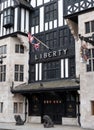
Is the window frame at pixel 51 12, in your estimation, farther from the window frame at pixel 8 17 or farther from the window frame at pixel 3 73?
the window frame at pixel 3 73

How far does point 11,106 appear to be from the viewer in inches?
1228

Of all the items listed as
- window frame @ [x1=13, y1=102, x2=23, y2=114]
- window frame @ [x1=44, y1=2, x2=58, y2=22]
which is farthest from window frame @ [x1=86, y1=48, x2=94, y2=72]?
window frame @ [x1=13, y1=102, x2=23, y2=114]

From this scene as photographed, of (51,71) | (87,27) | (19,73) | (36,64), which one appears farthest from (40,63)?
(87,27)

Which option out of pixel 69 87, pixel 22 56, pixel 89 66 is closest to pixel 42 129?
pixel 69 87

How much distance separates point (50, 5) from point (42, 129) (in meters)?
14.1

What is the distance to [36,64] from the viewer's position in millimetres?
31891

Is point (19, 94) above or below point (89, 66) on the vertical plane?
below

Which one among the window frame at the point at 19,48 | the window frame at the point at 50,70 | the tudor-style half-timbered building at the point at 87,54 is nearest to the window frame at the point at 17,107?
the window frame at the point at 50,70

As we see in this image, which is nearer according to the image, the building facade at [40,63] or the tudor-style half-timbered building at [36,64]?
the building facade at [40,63]

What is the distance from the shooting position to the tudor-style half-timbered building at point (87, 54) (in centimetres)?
2373

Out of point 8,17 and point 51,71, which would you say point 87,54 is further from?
point 8,17

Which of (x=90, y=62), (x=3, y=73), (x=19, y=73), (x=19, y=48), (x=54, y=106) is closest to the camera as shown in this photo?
(x=90, y=62)

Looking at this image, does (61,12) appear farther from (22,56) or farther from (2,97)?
(2,97)

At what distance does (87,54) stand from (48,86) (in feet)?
21.0
